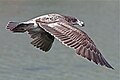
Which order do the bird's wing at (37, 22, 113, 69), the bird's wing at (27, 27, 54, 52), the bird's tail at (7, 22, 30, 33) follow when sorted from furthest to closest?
the bird's wing at (27, 27, 54, 52) < the bird's tail at (7, 22, 30, 33) < the bird's wing at (37, 22, 113, 69)

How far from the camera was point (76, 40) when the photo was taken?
A: 15.2 ft

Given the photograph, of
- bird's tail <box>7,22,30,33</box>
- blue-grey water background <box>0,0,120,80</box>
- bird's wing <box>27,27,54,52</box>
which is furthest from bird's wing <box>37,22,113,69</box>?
blue-grey water background <box>0,0,120,80</box>

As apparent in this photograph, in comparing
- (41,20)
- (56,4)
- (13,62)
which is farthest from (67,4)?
(41,20)

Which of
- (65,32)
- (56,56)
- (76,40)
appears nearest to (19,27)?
(65,32)

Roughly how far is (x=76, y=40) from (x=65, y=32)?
0.55 ft

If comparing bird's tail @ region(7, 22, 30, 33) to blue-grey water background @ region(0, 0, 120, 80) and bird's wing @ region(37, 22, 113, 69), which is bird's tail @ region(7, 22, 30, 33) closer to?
bird's wing @ region(37, 22, 113, 69)

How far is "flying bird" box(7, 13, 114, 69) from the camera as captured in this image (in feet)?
14.6

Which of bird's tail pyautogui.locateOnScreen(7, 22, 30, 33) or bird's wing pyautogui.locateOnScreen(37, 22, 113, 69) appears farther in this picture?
bird's tail pyautogui.locateOnScreen(7, 22, 30, 33)

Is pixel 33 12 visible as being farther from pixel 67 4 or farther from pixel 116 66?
pixel 116 66

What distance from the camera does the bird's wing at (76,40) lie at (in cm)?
441

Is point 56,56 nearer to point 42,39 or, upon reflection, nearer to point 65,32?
point 42,39

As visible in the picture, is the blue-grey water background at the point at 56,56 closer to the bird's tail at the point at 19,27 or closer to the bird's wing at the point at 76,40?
the bird's tail at the point at 19,27

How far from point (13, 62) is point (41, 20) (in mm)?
4233

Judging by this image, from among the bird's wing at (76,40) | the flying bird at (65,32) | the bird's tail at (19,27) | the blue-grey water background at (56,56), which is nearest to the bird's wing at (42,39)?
the flying bird at (65,32)
